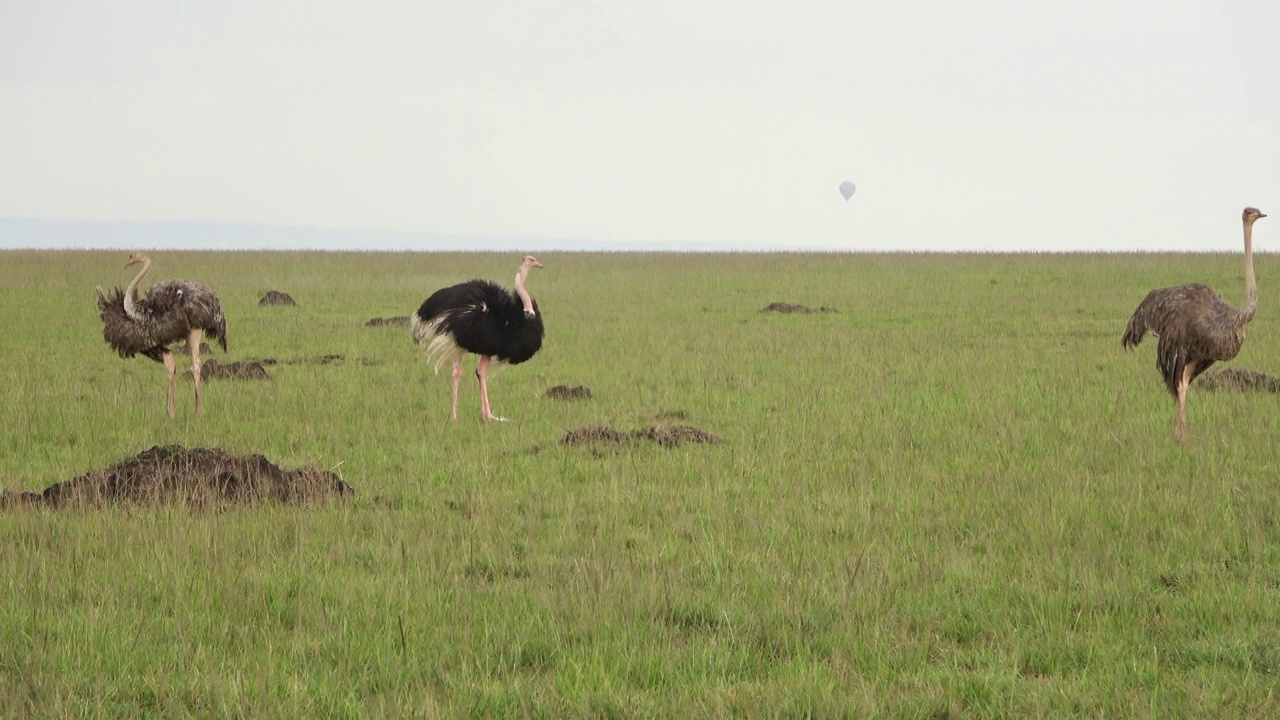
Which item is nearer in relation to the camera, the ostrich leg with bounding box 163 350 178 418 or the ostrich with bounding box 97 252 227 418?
the ostrich leg with bounding box 163 350 178 418

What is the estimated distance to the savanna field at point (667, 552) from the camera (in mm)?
5488

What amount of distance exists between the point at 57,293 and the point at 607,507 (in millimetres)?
26035

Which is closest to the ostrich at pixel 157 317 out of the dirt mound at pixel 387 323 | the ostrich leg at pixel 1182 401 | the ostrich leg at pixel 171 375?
the ostrich leg at pixel 171 375

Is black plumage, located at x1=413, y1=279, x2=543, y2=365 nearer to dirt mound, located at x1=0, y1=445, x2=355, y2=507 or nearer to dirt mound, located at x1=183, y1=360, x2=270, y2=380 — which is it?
dirt mound, located at x1=183, y1=360, x2=270, y2=380

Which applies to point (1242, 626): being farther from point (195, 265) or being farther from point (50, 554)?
point (195, 265)

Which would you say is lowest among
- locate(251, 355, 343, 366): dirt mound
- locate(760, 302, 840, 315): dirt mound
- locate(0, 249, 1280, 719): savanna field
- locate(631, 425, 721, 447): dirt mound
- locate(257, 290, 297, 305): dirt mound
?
locate(0, 249, 1280, 719): savanna field

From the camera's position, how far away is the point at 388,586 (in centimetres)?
688

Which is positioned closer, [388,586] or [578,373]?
[388,586]

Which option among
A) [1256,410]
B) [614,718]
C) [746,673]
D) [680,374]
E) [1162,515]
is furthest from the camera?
[680,374]

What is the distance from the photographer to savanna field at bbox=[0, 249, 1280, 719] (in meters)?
5.49

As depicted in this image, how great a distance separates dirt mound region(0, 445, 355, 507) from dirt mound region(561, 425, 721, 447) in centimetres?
253

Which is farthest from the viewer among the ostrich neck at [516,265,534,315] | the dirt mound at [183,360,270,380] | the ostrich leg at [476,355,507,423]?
the dirt mound at [183,360,270,380]

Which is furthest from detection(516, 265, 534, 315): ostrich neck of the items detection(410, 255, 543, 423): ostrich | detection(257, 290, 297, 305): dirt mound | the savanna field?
detection(257, 290, 297, 305): dirt mound

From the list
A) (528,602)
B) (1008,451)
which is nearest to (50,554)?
(528,602)
